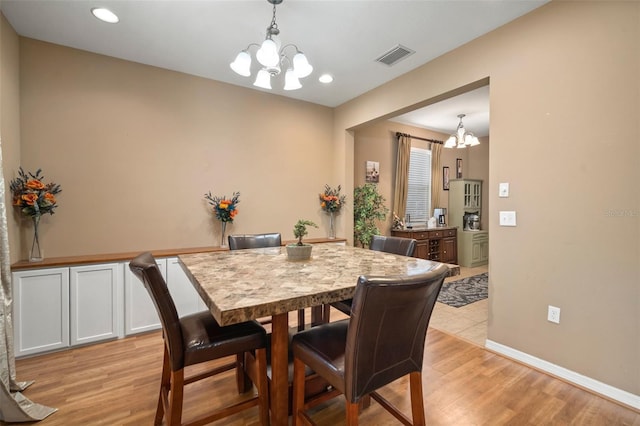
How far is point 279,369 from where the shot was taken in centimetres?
129

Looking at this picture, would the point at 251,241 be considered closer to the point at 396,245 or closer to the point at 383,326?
the point at 396,245

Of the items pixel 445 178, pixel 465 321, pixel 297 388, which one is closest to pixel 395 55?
pixel 465 321

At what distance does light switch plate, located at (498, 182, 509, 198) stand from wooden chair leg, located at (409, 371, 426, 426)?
6.03 ft

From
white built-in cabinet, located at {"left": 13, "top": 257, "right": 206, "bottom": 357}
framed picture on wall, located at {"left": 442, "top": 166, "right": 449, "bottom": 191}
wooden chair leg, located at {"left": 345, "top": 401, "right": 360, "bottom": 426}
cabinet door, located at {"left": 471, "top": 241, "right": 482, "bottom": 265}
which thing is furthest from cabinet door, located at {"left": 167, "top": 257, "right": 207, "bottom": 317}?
framed picture on wall, located at {"left": 442, "top": 166, "right": 449, "bottom": 191}

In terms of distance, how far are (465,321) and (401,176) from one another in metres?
2.89

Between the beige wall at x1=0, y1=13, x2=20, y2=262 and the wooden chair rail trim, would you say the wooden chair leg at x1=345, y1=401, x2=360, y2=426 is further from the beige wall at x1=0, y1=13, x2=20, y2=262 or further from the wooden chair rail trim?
the beige wall at x1=0, y1=13, x2=20, y2=262

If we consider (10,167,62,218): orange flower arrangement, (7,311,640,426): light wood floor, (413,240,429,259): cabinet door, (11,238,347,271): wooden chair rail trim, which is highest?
(10,167,62,218): orange flower arrangement

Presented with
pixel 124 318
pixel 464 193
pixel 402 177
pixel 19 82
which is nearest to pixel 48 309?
pixel 124 318

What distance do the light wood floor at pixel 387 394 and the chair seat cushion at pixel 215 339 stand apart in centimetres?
58

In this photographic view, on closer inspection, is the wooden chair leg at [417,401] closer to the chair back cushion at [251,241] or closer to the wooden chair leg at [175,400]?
the wooden chair leg at [175,400]

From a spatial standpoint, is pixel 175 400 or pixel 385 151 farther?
pixel 385 151

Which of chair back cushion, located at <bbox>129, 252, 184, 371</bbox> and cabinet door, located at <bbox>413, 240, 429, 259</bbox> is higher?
chair back cushion, located at <bbox>129, 252, 184, 371</bbox>

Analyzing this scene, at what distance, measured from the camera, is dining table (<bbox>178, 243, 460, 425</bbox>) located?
1052 mm

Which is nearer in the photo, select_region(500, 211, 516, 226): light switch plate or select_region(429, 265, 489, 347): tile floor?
select_region(500, 211, 516, 226): light switch plate
